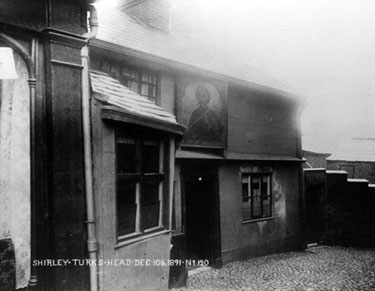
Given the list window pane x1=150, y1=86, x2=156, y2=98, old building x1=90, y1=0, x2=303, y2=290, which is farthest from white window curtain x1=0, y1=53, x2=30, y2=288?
window pane x1=150, y1=86, x2=156, y2=98

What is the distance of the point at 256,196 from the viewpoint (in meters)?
12.0

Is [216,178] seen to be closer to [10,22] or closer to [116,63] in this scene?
[116,63]

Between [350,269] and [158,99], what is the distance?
7176 millimetres

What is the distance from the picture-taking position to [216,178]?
10.5 metres

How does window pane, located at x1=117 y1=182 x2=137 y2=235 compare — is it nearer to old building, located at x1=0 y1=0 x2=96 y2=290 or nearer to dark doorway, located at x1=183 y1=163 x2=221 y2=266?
old building, located at x1=0 y1=0 x2=96 y2=290

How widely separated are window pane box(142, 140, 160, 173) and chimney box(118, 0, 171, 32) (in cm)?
732

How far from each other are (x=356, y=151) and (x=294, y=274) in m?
22.7

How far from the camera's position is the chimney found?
38.7ft

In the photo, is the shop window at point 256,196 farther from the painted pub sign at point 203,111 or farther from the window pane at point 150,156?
the window pane at point 150,156

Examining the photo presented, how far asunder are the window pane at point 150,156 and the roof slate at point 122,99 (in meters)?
0.41

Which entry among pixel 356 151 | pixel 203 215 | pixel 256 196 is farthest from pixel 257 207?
pixel 356 151

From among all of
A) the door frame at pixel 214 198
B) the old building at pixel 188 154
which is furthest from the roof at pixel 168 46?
the door frame at pixel 214 198

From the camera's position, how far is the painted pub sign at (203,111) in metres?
9.73

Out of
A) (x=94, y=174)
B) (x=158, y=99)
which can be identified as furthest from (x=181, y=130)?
(x=158, y=99)
